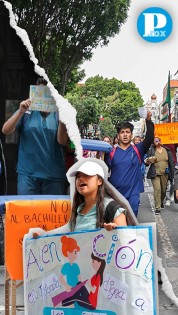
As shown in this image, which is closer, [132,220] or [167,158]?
[132,220]

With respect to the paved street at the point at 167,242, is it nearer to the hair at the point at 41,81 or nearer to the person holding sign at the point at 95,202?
the person holding sign at the point at 95,202

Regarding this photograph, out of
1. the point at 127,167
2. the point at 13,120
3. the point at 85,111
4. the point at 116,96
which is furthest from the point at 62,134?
the point at 116,96

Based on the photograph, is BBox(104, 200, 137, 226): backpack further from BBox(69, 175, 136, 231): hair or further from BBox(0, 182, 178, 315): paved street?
BBox(0, 182, 178, 315): paved street

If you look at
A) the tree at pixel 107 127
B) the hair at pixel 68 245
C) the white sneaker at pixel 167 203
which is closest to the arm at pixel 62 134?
the hair at pixel 68 245

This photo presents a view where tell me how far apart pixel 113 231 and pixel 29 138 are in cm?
143

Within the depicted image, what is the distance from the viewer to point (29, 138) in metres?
4.55

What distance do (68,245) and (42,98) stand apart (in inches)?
50.9

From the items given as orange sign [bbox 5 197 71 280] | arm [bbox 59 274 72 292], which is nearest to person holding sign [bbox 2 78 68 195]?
orange sign [bbox 5 197 71 280]

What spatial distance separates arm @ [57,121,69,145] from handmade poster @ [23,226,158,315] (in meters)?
1.03

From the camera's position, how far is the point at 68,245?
3455mm

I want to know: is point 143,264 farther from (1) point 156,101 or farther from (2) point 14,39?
(1) point 156,101

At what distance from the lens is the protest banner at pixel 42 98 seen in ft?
14.4

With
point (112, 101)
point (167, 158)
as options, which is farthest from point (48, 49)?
point (112, 101)

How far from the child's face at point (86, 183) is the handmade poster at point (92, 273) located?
8.9 inches
